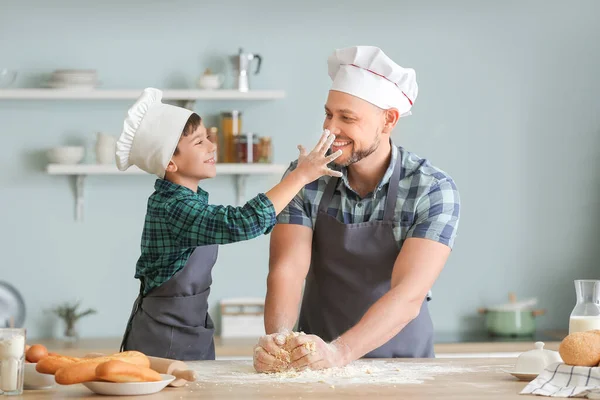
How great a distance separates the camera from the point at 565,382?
1.71 m

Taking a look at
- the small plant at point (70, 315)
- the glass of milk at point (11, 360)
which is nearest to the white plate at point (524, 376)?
the glass of milk at point (11, 360)

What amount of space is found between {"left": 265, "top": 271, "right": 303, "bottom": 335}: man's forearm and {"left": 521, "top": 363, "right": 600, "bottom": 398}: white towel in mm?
722

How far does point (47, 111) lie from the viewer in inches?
173

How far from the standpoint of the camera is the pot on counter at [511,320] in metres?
4.33

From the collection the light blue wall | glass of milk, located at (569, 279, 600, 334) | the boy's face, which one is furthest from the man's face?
the light blue wall

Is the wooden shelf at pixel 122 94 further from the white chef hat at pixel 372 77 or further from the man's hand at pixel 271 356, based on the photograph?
the man's hand at pixel 271 356

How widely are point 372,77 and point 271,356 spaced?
0.86 meters

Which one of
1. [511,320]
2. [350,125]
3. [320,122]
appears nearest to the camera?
[350,125]

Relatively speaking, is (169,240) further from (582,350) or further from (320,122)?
(320,122)

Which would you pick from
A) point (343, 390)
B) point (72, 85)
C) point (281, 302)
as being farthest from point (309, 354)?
point (72, 85)

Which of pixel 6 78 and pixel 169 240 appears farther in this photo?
pixel 6 78

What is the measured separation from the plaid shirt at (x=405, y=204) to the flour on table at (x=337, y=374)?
40cm

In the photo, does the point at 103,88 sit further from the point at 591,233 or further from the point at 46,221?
the point at 591,233

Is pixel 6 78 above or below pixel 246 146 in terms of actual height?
above
